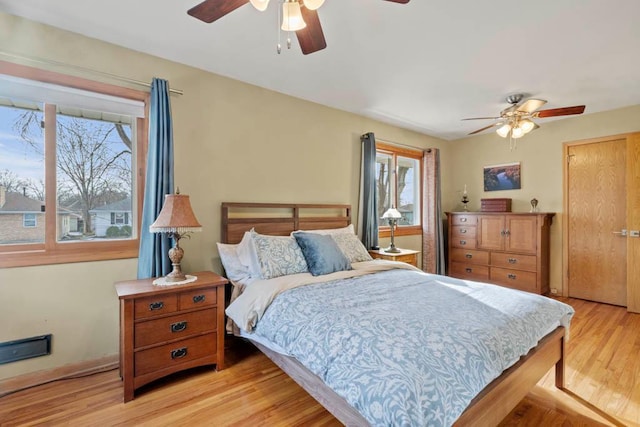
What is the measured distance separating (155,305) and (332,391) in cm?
133

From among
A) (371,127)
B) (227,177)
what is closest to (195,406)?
(227,177)

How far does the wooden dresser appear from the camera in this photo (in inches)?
164

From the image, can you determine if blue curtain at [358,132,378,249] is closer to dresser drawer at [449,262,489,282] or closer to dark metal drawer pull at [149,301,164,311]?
dresser drawer at [449,262,489,282]

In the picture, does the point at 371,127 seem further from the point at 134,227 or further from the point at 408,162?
the point at 134,227

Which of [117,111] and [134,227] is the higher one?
[117,111]

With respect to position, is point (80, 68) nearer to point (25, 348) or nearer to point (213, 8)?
point (213, 8)

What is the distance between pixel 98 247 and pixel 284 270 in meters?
1.47

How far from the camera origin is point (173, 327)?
7.07 feet

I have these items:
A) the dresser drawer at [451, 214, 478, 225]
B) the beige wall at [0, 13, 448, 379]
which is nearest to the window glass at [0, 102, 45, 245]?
the beige wall at [0, 13, 448, 379]

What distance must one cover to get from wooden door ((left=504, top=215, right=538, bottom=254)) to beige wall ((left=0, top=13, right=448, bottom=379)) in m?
2.31

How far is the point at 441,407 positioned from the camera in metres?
1.15

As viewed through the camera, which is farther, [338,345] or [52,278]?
[52,278]

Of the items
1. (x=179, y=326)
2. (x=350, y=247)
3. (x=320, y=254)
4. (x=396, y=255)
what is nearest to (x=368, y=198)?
(x=396, y=255)

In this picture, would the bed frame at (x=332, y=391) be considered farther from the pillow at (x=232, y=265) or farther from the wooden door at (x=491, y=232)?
the wooden door at (x=491, y=232)
